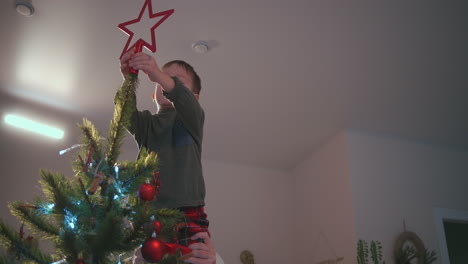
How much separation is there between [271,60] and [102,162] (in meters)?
1.96

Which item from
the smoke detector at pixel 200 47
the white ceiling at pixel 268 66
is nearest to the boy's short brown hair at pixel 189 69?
the white ceiling at pixel 268 66

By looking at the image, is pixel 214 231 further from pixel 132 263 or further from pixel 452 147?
pixel 132 263

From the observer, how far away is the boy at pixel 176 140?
2.88 ft

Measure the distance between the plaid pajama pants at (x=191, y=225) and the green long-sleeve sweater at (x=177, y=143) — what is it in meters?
0.02

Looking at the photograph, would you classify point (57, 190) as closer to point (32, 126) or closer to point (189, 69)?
point (189, 69)

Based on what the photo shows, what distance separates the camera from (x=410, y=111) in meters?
3.07

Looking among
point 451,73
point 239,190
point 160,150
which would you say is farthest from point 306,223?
point 160,150

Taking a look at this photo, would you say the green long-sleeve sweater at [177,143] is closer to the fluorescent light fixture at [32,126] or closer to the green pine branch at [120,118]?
the green pine branch at [120,118]

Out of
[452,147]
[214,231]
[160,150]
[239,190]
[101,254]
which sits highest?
[452,147]

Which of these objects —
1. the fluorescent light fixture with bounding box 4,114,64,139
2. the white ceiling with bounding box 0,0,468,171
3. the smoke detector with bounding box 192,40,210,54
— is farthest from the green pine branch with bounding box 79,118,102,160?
the fluorescent light fixture with bounding box 4,114,64,139

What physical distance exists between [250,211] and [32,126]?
76.0 inches

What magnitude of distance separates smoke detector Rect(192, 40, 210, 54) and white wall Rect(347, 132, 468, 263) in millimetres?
1466

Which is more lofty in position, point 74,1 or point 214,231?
point 74,1

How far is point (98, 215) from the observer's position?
24.5 inches
